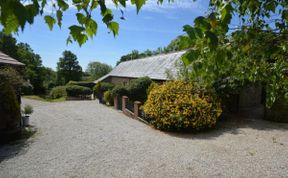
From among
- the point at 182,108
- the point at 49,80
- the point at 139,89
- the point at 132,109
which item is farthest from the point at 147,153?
the point at 49,80

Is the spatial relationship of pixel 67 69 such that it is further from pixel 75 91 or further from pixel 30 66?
pixel 75 91

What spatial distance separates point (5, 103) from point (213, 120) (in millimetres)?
9535

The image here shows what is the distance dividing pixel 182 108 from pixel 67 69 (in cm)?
4728

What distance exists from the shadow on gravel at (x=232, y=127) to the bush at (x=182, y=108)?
1.28 ft

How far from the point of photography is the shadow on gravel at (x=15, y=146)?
7.55 meters

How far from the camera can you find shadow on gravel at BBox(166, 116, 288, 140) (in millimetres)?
10074

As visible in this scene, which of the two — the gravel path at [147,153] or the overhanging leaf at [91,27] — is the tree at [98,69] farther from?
the overhanging leaf at [91,27]

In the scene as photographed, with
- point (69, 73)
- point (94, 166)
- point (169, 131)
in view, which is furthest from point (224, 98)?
point (69, 73)

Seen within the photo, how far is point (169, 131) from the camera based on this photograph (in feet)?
35.3

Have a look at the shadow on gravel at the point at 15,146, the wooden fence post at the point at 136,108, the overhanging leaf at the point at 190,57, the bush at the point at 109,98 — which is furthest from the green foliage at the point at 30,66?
the overhanging leaf at the point at 190,57

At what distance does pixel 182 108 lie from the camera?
35.7 ft

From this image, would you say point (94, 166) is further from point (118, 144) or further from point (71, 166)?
point (118, 144)

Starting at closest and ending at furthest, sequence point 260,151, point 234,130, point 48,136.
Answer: point 260,151
point 48,136
point 234,130

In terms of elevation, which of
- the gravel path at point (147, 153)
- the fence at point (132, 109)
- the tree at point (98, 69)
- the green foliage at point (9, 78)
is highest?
the tree at point (98, 69)
